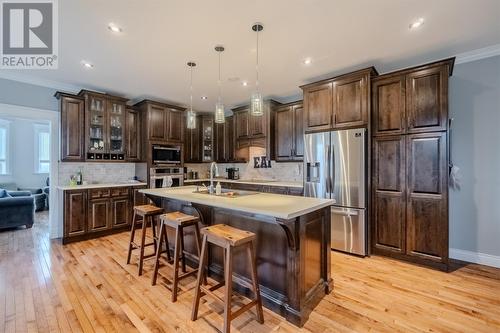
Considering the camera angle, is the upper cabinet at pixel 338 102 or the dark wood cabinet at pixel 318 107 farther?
the dark wood cabinet at pixel 318 107

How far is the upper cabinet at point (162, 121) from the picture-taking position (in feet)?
16.5

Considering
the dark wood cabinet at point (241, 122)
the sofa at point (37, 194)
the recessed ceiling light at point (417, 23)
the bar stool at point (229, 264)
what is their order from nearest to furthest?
the bar stool at point (229, 264)
the recessed ceiling light at point (417, 23)
the dark wood cabinet at point (241, 122)
the sofa at point (37, 194)

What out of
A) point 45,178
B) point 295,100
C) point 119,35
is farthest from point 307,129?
point 45,178

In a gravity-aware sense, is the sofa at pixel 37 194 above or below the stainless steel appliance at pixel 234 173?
below

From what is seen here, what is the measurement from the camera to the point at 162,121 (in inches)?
206

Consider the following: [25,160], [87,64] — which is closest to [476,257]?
[87,64]

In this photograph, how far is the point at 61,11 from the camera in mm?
2293

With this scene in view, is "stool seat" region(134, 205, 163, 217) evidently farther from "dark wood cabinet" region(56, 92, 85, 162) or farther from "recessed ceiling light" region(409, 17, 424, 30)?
"recessed ceiling light" region(409, 17, 424, 30)

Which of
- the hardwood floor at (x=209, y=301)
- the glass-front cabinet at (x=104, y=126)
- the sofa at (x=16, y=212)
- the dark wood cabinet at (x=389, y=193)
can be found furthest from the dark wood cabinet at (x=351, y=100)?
the sofa at (x=16, y=212)

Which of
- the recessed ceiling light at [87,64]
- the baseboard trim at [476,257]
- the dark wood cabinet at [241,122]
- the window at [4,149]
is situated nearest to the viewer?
A: the baseboard trim at [476,257]

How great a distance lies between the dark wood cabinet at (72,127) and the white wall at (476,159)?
6.01 metres

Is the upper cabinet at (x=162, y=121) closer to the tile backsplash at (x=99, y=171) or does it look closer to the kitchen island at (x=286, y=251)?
the tile backsplash at (x=99, y=171)

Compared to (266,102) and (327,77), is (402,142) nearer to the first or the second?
(327,77)

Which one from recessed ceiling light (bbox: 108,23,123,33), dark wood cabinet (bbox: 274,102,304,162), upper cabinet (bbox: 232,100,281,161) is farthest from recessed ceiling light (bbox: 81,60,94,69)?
dark wood cabinet (bbox: 274,102,304,162)
